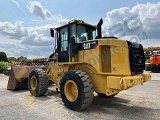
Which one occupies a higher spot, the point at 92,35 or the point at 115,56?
the point at 92,35

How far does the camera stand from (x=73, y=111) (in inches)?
256

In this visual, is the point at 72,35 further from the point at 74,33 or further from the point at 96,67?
the point at 96,67

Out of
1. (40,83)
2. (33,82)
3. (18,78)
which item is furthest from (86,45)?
(18,78)

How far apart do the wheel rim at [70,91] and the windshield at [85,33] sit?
1739mm

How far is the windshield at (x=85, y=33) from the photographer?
26.0 feet

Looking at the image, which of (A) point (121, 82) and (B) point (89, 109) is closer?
(A) point (121, 82)

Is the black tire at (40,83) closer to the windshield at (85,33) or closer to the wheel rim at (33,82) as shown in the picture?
the wheel rim at (33,82)

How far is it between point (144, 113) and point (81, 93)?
1.92 metres

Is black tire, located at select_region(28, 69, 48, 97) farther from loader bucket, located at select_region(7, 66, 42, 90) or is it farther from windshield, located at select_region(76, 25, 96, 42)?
windshield, located at select_region(76, 25, 96, 42)

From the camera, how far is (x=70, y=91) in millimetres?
7039

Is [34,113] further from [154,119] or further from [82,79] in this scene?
[154,119]

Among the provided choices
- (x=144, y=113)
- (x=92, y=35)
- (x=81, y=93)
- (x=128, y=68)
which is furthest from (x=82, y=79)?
(x=92, y=35)

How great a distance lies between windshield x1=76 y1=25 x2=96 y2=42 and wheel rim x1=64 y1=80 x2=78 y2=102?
1739 millimetres

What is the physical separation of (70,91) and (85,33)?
2.39 m
